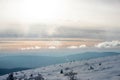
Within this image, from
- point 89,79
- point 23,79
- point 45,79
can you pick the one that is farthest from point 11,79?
point 89,79

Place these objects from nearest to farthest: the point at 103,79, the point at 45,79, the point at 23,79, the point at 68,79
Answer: the point at 103,79 → the point at 68,79 → the point at 45,79 → the point at 23,79

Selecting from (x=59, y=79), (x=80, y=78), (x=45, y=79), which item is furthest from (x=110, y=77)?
(x=45, y=79)

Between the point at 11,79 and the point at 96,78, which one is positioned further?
the point at 11,79

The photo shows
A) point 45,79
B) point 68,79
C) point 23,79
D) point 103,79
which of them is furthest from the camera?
point 23,79

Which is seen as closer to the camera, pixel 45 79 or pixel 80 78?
pixel 80 78

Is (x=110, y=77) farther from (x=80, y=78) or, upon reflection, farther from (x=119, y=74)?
(x=80, y=78)

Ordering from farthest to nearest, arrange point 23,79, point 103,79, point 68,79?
A: point 23,79
point 68,79
point 103,79

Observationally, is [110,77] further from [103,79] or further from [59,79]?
[59,79]

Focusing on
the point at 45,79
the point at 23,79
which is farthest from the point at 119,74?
the point at 23,79

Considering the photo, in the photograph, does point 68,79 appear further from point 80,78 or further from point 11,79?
point 11,79
